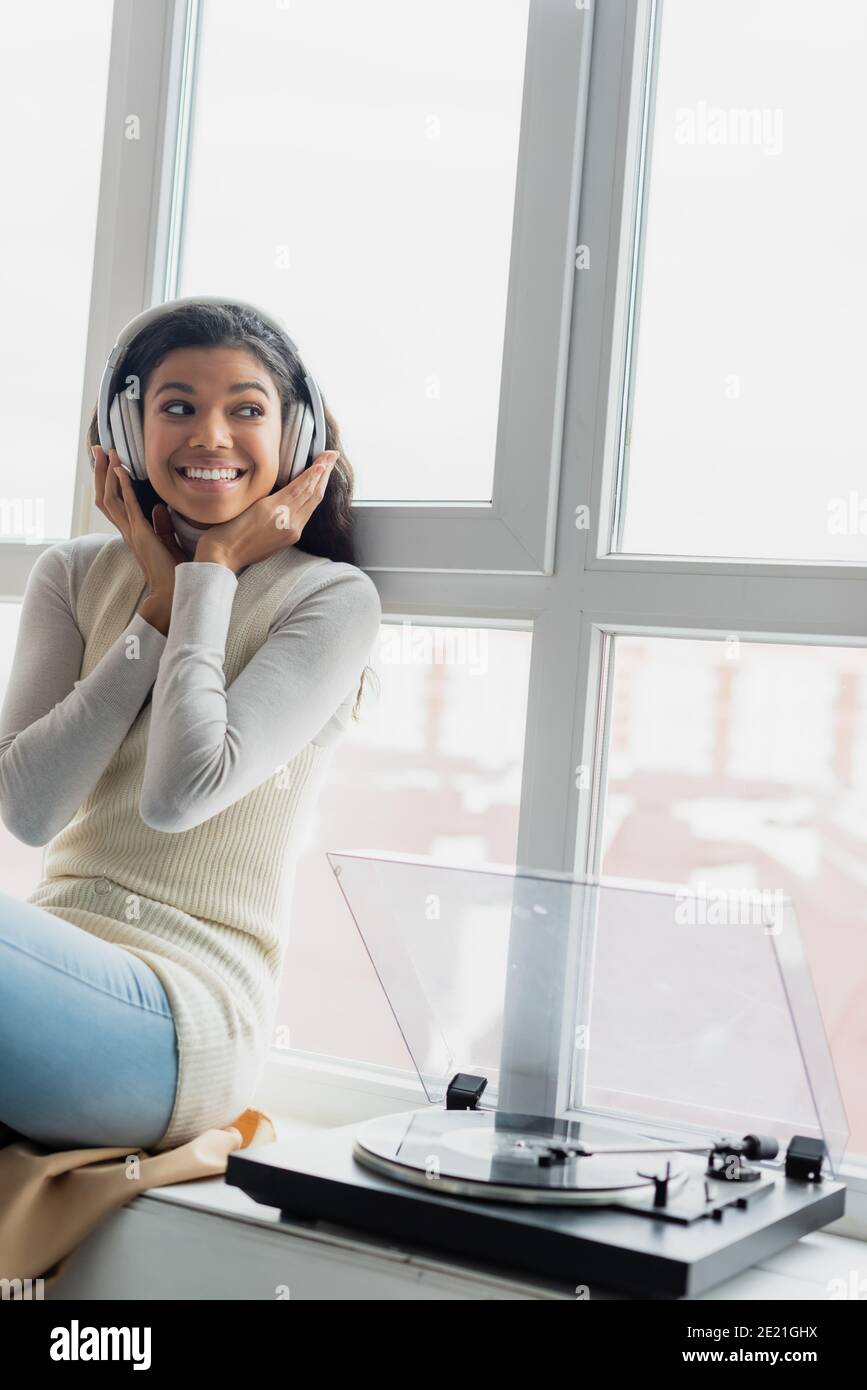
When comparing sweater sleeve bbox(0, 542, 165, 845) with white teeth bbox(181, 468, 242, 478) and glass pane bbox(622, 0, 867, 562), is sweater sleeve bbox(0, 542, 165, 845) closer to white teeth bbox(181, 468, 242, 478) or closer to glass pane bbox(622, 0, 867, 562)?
white teeth bbox(181, 468, 242, 478)

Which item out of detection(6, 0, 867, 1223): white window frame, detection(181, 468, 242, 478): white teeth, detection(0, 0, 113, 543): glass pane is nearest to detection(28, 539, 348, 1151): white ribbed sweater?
detection(181, 468, 242, 478): white teeth

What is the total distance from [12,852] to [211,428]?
761 millimetres

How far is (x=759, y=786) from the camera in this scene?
4.79 ft

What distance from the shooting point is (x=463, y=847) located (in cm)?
165

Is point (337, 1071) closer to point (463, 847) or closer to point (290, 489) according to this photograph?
point (463, 847)

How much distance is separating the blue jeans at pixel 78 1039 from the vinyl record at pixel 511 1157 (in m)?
0.22

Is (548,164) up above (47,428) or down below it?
above

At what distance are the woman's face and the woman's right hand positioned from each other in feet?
0.15

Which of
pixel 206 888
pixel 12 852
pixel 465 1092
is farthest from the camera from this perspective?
pixel 12 852

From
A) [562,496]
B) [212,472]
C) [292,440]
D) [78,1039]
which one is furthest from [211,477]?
[78,1039]

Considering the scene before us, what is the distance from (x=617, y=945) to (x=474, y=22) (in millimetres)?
1166

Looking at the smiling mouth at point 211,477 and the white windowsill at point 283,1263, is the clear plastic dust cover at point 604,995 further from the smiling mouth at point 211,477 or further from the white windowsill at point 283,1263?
the smiling mouth at point 211,477

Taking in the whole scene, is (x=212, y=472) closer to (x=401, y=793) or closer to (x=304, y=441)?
(x=304, y=441)
